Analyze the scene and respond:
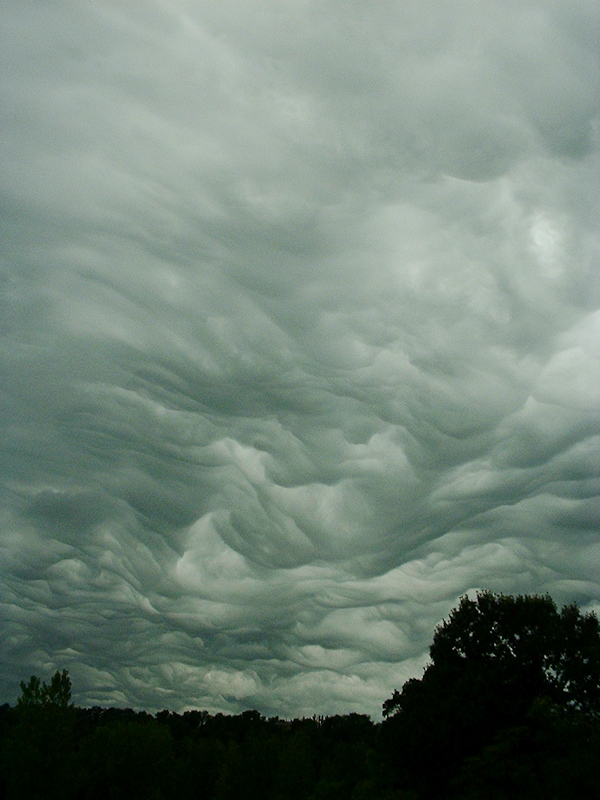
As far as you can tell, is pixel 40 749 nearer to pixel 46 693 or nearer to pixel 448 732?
pixel 46 693

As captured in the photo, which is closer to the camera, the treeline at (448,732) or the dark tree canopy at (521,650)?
the treeline at (448,732)

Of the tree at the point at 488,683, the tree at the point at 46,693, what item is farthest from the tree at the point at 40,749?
the tree at the point at 488,683

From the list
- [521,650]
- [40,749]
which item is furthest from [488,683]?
[40,749]

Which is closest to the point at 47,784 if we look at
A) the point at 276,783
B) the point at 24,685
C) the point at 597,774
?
the point at 24,685

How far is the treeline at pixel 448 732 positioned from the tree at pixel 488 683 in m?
0.08

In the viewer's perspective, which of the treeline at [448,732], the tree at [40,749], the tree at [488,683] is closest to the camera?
the treeline at [448,732]

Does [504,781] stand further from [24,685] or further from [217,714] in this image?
[217,714]

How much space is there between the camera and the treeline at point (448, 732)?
128 feet

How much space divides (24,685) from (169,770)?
21.8 m

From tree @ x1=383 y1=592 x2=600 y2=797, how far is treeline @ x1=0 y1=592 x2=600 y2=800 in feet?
A: 0.27

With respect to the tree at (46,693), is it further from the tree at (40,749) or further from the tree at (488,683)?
the tree at (488,683)

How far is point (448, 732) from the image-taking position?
166 feet

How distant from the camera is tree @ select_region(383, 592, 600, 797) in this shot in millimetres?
50438

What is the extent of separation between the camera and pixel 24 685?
6631 centimetres
